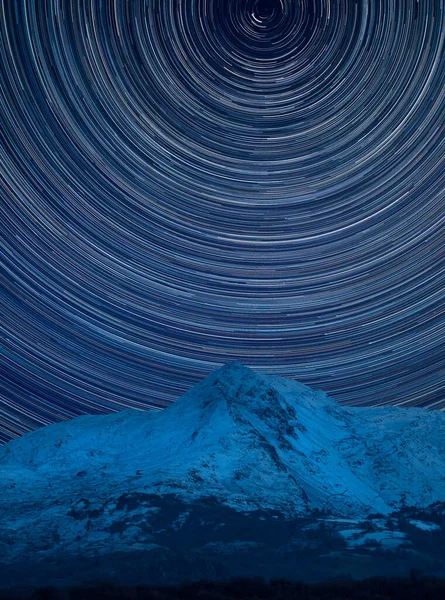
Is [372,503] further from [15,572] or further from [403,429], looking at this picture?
[15,572]

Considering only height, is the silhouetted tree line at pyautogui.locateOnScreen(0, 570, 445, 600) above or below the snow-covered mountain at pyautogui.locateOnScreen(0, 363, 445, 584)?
below

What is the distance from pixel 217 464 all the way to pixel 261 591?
1251 cm

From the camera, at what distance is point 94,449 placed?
34.1 meters

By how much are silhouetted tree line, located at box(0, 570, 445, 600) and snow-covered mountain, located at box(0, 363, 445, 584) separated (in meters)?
5.41

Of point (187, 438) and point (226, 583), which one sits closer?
point (226, 583)

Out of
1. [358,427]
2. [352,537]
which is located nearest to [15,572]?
[352,537]

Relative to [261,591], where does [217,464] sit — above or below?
above

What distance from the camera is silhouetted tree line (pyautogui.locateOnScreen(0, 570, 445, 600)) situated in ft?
54.0

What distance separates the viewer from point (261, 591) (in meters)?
17.5

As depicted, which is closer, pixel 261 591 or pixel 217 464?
pixel 261 591

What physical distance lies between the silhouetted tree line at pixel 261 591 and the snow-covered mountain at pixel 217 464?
5415 millimetres

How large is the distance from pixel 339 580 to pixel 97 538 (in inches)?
336

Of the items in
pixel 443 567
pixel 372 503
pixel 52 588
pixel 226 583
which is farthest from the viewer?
pixel 372 503

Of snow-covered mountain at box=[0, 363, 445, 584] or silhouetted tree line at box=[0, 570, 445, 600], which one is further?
snow-covered mountain at box=[0, 363, 445, 584]
